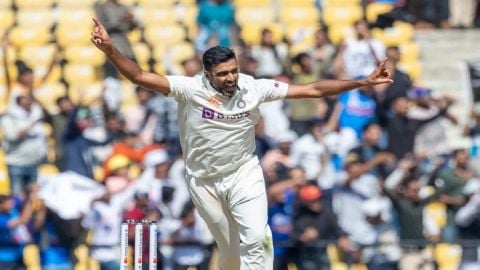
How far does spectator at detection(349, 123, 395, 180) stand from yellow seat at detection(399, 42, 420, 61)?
2.58m

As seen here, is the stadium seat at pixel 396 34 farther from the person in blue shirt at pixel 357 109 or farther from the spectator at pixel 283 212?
the spectator at pixel 283 212

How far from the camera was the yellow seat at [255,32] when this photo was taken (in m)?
17.7

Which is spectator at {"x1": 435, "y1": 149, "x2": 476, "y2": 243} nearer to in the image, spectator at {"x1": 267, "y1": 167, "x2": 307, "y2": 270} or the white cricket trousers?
spectator at {"x1": 267, "y1": 167, "x2": 307, "y2": 270}

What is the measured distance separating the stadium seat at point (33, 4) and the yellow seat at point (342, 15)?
3778mm

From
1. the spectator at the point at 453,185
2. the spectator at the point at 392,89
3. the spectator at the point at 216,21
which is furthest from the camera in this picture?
the spectator at the point at 216,21

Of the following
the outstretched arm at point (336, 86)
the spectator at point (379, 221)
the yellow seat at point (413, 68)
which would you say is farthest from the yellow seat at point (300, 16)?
the outstretched arm at point (336, 86)

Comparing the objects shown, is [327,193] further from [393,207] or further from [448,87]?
[448,87]

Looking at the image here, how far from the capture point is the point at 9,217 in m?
13.9

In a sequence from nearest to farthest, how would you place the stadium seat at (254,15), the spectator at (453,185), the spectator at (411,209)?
the spectator at (411,209)
the spectator at (453,185)
the stadium seat at (254,15)

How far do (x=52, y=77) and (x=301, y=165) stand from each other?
3.79m

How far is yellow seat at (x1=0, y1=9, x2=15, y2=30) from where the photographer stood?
17.8 meters

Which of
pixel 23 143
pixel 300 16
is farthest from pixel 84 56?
pixel 300 16

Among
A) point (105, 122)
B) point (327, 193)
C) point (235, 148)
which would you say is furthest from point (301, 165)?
point (235, 148)

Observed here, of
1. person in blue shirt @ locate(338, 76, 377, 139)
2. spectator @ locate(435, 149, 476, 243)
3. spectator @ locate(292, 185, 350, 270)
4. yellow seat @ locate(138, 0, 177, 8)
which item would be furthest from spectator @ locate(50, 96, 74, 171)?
spectator @ locate(435, 149, 476, 243)
